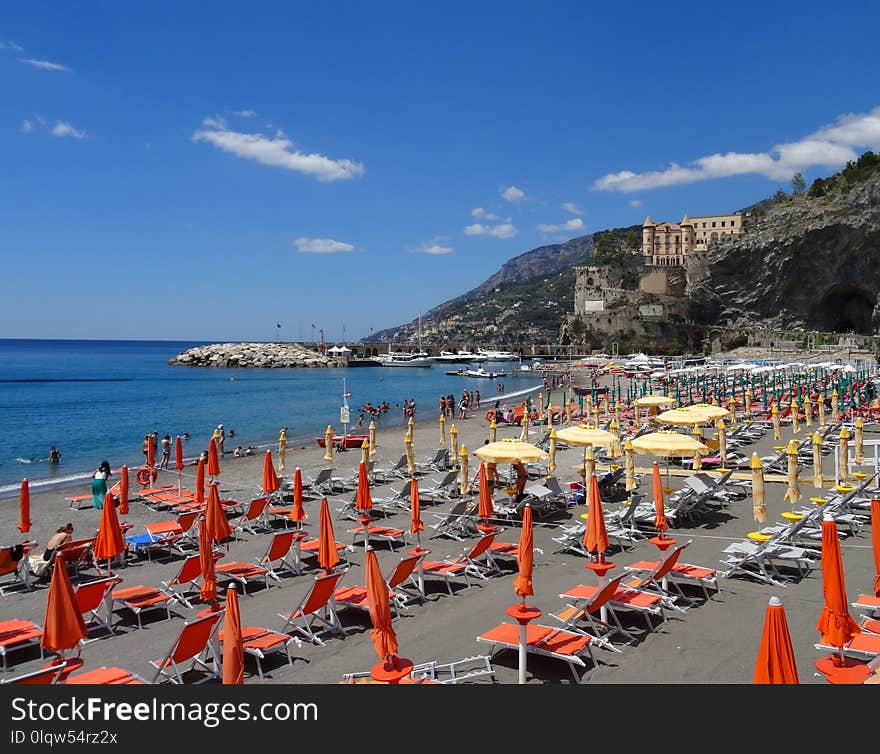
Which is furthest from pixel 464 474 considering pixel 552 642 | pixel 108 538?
pixel 552 642

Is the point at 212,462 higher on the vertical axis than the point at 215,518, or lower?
lower

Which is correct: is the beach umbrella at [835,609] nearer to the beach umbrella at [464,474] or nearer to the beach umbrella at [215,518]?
the beach umbrella at [215,518]

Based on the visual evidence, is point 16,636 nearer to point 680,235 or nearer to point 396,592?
point 396,592

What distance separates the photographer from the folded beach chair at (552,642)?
Result: 20.9ft

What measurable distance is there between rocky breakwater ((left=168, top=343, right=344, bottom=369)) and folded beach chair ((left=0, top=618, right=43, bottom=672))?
120495mm

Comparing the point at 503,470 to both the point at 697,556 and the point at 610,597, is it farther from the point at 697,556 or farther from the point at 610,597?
the point at 610,597

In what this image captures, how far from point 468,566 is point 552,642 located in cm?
306

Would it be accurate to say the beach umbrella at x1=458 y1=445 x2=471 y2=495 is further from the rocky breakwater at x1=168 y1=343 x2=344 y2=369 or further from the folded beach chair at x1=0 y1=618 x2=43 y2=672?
the rocky breakwater at x1=168 y1=343 x2=344 y2=369

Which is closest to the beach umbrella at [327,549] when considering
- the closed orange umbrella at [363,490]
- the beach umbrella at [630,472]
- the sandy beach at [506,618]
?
the sandy beach at [506,618]

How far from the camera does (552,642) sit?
6.57 m

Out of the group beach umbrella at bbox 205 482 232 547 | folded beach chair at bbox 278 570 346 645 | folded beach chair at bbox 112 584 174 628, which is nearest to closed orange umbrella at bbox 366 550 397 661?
folded beach chair at bbox 278 570 346 645

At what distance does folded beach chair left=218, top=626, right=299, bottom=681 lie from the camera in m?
6.66

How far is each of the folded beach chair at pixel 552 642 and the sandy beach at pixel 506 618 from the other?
166 mm
